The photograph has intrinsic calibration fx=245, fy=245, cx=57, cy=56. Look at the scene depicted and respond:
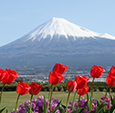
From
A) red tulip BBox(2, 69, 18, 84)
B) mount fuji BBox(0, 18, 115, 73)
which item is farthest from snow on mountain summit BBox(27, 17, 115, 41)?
red tulip BBox(2, 69, 18, 84)

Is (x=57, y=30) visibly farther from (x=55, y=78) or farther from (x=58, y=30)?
(x=55, y=78)

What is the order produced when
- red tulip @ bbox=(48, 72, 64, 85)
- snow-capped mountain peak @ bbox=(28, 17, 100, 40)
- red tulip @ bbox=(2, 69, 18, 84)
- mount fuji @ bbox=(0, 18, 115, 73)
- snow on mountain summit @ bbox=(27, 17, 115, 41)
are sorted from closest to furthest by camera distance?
red tulip @ bbox=(48, 72, 64, 85) → red tulip @ bbox=(2, 69, 18, 84) → mount fuji @ bbox=(0, 18, 115, 73) → snow on mountain summit @ bbox=(27, 17, 115, 41) → snow-capped mountain peak @ bbox=(28, 17, 100, 40)

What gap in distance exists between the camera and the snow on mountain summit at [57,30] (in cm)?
14500

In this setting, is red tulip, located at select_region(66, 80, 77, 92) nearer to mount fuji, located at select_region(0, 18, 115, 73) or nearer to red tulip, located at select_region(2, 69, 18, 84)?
red tulip, located at select_region(2, 69, 18, 84)

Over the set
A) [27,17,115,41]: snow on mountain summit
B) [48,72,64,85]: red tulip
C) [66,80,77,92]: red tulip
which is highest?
[27,17,115,41]: snow on mountain summit

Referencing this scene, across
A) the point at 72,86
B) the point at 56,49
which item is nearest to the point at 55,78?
the point at 72,86

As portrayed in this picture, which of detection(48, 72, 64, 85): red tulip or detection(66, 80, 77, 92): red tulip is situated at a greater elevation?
detection(48, 72, 64, 85): red tulip

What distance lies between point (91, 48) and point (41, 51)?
2803cm

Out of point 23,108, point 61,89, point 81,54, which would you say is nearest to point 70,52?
point 81,54

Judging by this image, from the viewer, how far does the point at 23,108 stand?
3.43m

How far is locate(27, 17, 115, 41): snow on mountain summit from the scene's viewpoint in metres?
145

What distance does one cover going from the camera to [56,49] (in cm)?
13688

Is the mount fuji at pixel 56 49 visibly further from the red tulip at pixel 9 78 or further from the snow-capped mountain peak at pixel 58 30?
the red tulip at pixel 9 78

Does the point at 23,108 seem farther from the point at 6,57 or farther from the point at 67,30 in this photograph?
the point at 67,30
